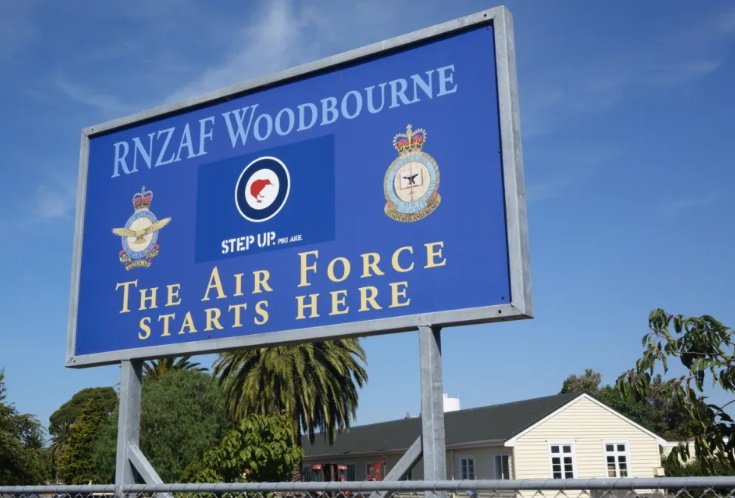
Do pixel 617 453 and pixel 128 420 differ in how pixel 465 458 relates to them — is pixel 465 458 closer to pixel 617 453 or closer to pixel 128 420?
pixel 617 453

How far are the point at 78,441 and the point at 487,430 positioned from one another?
30.8 metres

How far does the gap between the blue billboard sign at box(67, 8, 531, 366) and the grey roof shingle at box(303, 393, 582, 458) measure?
3080cm

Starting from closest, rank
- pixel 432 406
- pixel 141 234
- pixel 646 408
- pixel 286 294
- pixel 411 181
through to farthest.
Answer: pixel 432 406
pixel 411 181
pixel 286 294
pixel 141 234
pixel 646 408

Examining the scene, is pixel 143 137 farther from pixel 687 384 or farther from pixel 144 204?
pixel 687 384

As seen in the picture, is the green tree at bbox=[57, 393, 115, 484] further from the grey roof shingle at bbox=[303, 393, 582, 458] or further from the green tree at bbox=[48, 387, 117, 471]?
the green tree at bbox=[48, 387, 117, 471]

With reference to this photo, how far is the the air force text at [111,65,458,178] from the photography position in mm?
7676

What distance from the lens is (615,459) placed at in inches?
1540

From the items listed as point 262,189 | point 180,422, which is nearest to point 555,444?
point 180,422

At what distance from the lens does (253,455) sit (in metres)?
26.9

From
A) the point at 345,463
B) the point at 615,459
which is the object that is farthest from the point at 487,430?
the point at 345,463

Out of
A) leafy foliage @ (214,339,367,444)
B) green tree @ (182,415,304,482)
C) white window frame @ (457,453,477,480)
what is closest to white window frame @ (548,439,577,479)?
white window frame @ (457,453,477,480)

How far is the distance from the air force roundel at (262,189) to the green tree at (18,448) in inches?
1119

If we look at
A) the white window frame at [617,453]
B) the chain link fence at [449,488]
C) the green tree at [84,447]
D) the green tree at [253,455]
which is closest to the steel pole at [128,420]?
the chain link fence at [449,488]

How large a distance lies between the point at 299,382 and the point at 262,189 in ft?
92.3
